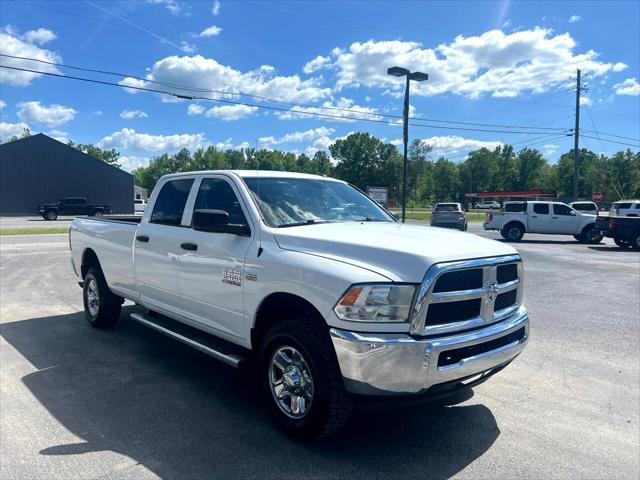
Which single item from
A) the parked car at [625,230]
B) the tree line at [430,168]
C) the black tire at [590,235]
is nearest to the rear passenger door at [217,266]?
the parked car at [625,230]

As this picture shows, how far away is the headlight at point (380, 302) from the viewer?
3.01 metres

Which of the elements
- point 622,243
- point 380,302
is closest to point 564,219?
point 622,243

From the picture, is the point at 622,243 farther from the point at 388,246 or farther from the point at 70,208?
the point at 70,208

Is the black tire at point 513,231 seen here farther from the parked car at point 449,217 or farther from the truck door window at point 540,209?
the parked car at point 449,217

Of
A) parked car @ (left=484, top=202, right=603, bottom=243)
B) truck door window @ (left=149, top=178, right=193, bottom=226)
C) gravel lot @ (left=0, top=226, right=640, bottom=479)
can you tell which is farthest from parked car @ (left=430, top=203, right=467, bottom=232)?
truck door window @ (left=149, top=178, right=193, bottom=226)

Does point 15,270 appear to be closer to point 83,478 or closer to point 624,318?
point 83,478

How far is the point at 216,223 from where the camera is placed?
12.7 feet

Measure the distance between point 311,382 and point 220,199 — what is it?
2029mm

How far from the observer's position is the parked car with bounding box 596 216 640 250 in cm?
1931

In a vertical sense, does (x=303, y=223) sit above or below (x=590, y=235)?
above

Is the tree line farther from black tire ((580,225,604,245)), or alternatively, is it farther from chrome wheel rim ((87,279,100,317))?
chrome wheel rim ((87,279,100,317))

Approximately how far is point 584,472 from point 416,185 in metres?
109

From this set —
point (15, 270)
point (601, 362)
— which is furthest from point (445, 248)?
point (15, 270)

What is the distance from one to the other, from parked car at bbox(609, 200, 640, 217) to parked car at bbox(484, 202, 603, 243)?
3.40ft
